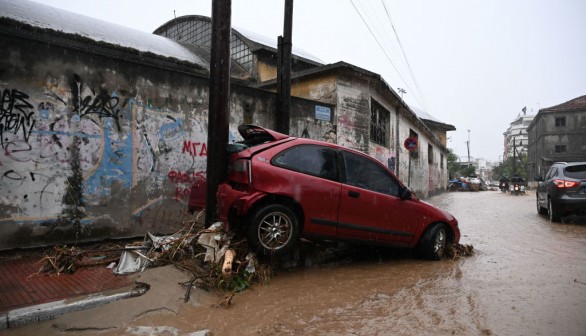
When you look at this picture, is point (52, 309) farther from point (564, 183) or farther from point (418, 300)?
point (564, 183)

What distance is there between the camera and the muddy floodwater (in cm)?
306

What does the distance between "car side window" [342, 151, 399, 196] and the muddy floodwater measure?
116 centimetres

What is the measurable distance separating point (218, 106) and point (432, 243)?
3.83 metres

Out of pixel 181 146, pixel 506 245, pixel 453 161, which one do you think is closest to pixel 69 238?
pixel 181 146

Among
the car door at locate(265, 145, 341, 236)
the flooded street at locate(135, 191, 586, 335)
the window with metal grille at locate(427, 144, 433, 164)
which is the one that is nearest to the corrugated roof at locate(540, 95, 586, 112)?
the window with metal grille at locate(427, 144, 433, 164)

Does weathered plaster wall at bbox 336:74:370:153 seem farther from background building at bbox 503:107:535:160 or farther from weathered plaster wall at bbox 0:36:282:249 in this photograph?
background building at bbox 503:107:535:160

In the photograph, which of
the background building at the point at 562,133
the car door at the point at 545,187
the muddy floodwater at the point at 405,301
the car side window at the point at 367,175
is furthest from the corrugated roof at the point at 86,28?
the background building at the point at 562,133

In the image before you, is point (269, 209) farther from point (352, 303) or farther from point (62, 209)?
point (62, 209)

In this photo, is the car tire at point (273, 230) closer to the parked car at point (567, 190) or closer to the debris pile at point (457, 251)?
the debris pile at point (457, 251)

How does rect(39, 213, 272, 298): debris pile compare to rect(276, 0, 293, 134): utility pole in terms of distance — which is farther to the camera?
rect(276, 0, 293, 134): utility pole

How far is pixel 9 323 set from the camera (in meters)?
3.01

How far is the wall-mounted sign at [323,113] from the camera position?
31.6 feet

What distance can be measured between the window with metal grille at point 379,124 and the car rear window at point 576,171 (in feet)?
18.3

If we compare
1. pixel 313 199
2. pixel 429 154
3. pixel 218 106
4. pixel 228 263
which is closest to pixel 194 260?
pixel 228 263
